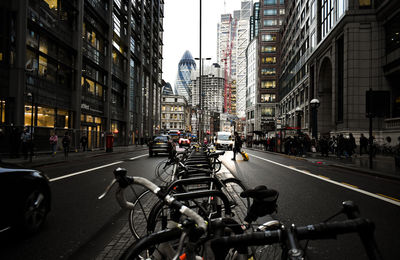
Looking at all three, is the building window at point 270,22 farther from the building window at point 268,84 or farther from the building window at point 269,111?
the building window at point 269,111

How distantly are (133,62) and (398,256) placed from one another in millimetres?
51719

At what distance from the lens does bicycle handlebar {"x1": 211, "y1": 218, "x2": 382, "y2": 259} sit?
1.38 meters

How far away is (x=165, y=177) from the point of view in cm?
891

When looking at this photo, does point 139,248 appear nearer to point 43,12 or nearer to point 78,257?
point 78,257

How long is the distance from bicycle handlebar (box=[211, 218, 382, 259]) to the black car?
11.3 feet

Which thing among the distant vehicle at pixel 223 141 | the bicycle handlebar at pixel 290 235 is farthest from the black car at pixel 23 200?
the distant vehicle at pixel 223 141

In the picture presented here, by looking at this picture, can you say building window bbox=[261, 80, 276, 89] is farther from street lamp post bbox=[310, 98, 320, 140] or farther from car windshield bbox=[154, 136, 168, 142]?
car windshield bbox=[154, 136, 168, 142]

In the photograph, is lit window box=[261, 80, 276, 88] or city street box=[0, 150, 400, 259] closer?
city street box=[0, 150, 400, 259]

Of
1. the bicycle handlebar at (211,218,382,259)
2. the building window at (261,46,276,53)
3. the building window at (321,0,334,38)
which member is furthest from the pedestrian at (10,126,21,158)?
the building window at (261,46,276,53)

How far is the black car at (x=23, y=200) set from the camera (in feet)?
12.0

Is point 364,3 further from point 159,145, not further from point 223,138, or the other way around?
point 159,145

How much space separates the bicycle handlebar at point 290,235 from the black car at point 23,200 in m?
3.44

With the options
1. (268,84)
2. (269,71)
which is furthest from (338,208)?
(269,71)

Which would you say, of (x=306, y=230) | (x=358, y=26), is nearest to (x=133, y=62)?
(x=358, y=26)
